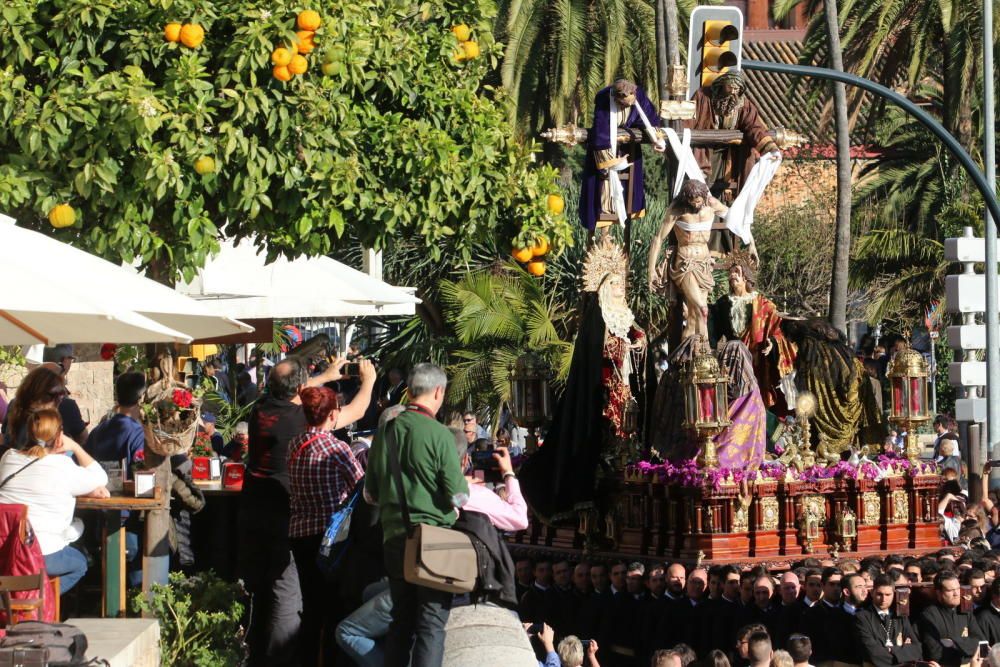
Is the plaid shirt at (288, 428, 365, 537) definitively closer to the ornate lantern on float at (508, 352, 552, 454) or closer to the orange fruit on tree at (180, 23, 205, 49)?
the orange fruit on tree at (180, 23, 205, 49)

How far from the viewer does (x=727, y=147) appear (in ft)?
49.7

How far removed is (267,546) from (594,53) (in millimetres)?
19030

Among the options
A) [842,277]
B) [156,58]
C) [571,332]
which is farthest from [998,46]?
[156,58]

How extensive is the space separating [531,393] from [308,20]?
510 centimetres

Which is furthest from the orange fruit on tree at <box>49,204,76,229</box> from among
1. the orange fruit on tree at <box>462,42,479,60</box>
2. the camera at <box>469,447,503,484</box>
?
the orange fruit on tree at <box>462,42,479,60</box>

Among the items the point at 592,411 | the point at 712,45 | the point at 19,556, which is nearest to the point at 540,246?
the point at 592,411

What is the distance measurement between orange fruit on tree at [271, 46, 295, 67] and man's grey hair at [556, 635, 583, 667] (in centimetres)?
396

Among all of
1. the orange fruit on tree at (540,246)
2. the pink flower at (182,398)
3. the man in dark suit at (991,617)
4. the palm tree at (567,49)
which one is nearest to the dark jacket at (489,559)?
the pink flower at (182,398)

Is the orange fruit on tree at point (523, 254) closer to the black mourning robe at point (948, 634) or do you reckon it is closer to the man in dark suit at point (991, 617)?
the black mourning robe at point (948, 634)

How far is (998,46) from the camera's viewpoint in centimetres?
2916

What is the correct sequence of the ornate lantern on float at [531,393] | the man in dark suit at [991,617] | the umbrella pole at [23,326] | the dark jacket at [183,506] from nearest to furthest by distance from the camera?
the umbrella pole at [23,326] < the dark jacket at [183,506] < the man in dark suit at [991,617] < the ornate lantern on float at [531,393]

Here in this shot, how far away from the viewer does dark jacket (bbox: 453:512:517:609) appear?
29.3ft

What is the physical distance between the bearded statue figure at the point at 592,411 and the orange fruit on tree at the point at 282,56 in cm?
429

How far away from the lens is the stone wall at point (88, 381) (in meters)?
18.4
